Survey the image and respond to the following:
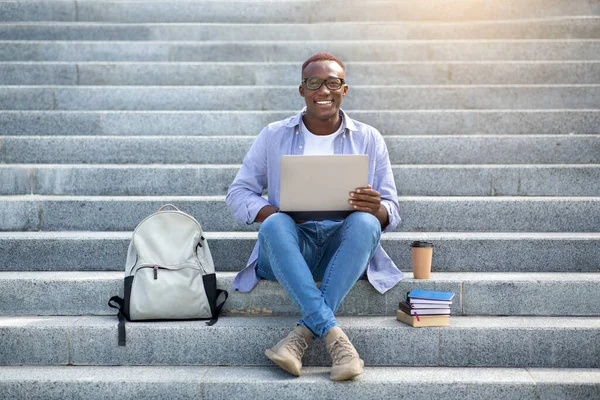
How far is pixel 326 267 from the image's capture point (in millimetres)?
3342

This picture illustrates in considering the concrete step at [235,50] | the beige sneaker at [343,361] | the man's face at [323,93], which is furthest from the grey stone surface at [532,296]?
the concrete step at [235,50]

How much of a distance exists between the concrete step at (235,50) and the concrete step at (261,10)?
0.65 metres

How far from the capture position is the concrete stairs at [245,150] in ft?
10.9

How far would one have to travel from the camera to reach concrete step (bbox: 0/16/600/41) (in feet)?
20.9

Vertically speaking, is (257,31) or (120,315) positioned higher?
(257,31)

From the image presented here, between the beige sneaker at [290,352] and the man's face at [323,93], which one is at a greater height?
the man's face at [323,93]

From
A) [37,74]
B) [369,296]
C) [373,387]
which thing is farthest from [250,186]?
[37,74]

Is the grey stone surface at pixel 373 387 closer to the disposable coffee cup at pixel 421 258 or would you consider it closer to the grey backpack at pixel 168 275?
the grey backpack at pixel 168 275

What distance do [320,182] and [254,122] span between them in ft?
6.63

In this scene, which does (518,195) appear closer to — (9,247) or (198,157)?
(198,157)

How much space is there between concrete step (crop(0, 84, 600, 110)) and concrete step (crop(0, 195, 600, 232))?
4.41 feet

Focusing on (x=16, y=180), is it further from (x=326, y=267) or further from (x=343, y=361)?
(x=343, y=361)

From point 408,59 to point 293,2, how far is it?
1386mm

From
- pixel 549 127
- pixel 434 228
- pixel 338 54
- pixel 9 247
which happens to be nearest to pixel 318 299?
pixel 434 228
